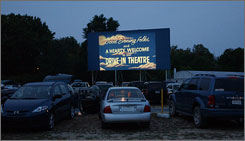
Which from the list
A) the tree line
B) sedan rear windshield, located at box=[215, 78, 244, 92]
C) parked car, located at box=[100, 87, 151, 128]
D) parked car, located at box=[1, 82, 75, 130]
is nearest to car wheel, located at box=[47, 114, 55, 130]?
parked car, located at box=[1, 82, 75, 130]

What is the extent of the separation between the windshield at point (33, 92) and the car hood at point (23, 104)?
44cm

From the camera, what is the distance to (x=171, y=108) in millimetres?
12148

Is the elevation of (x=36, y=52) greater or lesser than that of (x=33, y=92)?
greater

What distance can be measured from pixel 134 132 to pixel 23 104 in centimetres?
357

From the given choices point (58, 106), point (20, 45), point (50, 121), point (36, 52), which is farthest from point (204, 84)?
point (36, 52)

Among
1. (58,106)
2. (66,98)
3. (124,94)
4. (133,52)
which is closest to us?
(124,94)

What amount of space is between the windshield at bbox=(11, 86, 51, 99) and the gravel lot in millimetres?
1184

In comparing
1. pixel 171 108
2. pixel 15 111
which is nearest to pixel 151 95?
pixel 171 108

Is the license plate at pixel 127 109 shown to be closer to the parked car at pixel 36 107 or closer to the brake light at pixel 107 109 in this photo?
the brake light at pixel 107 109

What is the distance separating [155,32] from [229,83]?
21.8 metres

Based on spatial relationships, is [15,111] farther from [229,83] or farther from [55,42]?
[55,42]

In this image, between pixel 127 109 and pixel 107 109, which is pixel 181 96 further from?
pixel 107 109

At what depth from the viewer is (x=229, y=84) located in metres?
8.40

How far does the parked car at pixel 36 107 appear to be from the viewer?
8179mm
